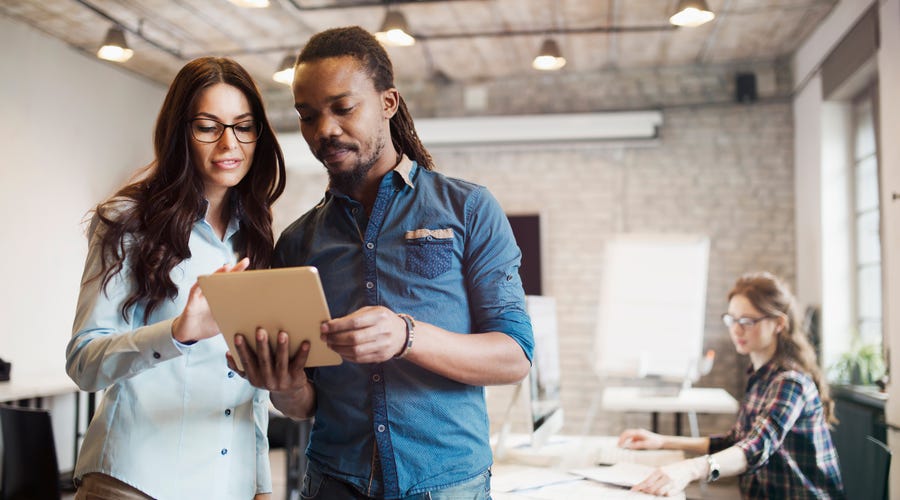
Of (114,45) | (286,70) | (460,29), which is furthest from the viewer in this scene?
(460,29)

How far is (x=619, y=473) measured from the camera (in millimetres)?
2398

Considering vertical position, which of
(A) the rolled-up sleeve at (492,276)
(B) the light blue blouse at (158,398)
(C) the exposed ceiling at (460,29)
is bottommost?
(B) the light blue blouse at (158,398)

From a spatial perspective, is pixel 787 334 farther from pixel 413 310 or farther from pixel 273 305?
pixel 273 305

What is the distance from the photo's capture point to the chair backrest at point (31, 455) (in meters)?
2.83

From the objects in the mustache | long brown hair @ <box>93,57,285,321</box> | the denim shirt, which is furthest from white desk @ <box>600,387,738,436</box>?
the mustache

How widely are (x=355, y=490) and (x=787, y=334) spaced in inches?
80.4

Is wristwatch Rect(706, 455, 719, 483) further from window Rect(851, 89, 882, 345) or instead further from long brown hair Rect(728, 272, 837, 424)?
window Rect(851, 89, 882, 345)

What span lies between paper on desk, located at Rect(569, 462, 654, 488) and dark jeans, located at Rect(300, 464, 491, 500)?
1.03 m

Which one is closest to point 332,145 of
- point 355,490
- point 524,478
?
point 355,490

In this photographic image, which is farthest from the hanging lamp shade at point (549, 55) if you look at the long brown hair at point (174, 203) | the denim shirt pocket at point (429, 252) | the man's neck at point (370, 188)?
the denim shirt pocket at point (429, 252)

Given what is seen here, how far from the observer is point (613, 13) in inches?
201

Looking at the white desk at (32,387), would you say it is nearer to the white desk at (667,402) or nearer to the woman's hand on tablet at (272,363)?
the white desk at (667,402)

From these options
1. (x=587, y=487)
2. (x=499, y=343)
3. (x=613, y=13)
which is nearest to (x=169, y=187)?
(x=499, y=343)

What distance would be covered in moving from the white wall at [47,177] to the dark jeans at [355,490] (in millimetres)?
3988
